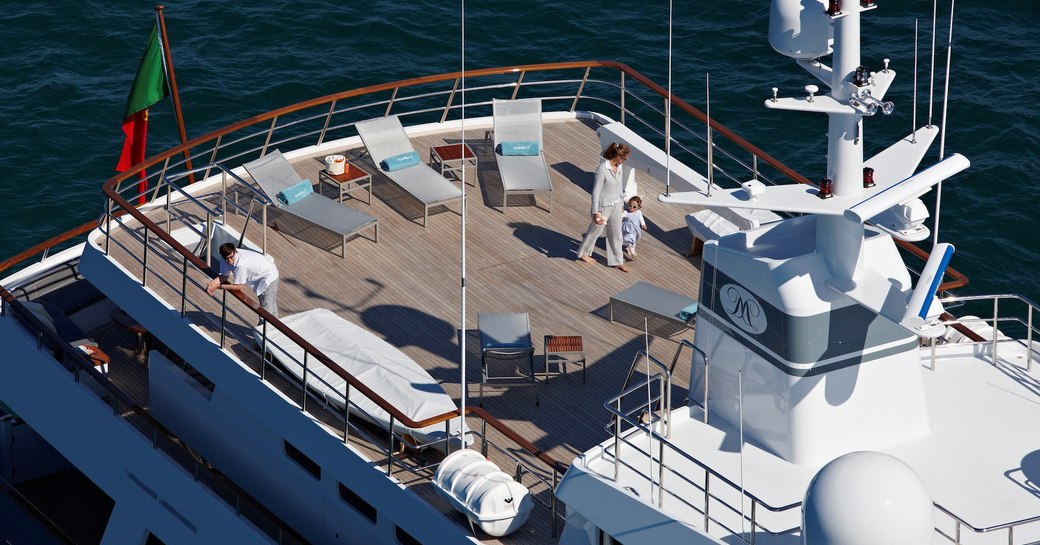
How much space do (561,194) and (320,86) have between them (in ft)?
41.4

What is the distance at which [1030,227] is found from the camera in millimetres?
28078

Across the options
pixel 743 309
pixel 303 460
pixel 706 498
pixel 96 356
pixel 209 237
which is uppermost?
pixel 743 309

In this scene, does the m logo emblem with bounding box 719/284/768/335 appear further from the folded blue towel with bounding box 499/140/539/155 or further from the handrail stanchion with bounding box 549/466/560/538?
the folded blue towel with bounding box 499/140/539/155

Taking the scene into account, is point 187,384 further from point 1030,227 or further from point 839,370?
point 1030,227

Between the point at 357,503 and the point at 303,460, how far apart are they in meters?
0.96

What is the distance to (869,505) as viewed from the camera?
1198 cm

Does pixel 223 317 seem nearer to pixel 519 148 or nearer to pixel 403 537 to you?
pixel 403 537

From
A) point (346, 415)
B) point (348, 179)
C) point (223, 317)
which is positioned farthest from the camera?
point (348, 179)

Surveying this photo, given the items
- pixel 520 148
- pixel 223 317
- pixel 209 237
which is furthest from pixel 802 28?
pixel 520 148

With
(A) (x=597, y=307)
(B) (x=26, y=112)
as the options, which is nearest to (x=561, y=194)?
(A) (x=597, y=307)

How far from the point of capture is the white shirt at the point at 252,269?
57.5 feet

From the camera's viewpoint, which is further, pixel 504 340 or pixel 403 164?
pixel 403 164

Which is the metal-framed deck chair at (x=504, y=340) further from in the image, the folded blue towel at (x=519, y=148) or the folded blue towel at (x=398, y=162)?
the folded blue towel at (x=519, y=148)

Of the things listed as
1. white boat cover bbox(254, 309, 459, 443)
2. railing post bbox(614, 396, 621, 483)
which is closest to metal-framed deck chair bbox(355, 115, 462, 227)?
white boat cover bbox(254, 309, 459, 443)
